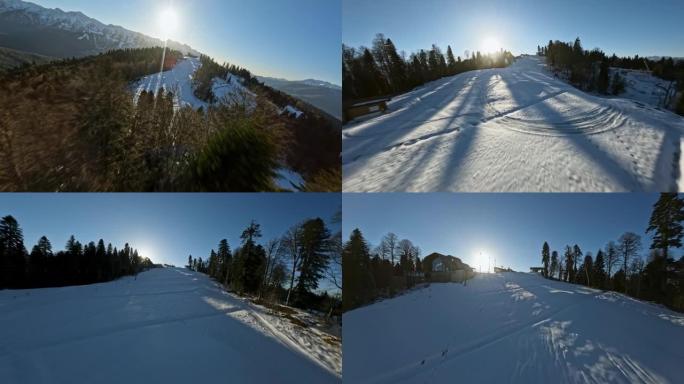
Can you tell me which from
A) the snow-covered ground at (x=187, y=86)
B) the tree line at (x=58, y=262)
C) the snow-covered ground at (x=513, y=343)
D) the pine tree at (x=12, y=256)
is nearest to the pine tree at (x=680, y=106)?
the snow-covered ground at (x=513, y=343)

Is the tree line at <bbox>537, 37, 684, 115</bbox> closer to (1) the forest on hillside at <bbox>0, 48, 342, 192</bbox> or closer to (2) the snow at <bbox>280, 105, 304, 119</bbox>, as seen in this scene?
(2) the snow at <bbox>280, 105, 304, 119</bbox>

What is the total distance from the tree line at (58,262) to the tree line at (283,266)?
50 cm

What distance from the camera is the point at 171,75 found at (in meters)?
1.40

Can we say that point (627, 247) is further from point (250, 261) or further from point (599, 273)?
point (250, 261)

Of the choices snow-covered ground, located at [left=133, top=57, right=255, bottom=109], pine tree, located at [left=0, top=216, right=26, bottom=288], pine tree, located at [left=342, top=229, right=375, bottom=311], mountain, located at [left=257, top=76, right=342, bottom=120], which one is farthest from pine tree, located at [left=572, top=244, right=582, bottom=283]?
pine tree, located at [left=0, top=216, right=26, bottom=288]

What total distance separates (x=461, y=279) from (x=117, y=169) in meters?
3.65

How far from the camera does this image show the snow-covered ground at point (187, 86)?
132 cm

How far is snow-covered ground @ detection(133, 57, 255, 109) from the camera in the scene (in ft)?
4.33

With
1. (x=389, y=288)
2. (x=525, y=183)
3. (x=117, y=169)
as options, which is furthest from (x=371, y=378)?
(x=117, y=169)

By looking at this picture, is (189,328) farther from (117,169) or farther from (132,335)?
(117,169)

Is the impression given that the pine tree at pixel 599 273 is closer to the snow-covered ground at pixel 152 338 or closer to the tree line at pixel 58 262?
the snow-covered ground at pixel 152 338

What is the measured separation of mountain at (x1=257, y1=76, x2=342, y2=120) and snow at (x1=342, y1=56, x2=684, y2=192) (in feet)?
0.58

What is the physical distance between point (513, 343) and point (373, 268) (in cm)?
153

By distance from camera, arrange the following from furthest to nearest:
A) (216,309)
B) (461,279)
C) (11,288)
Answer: (461,279)
(216,309)
(11,288)
